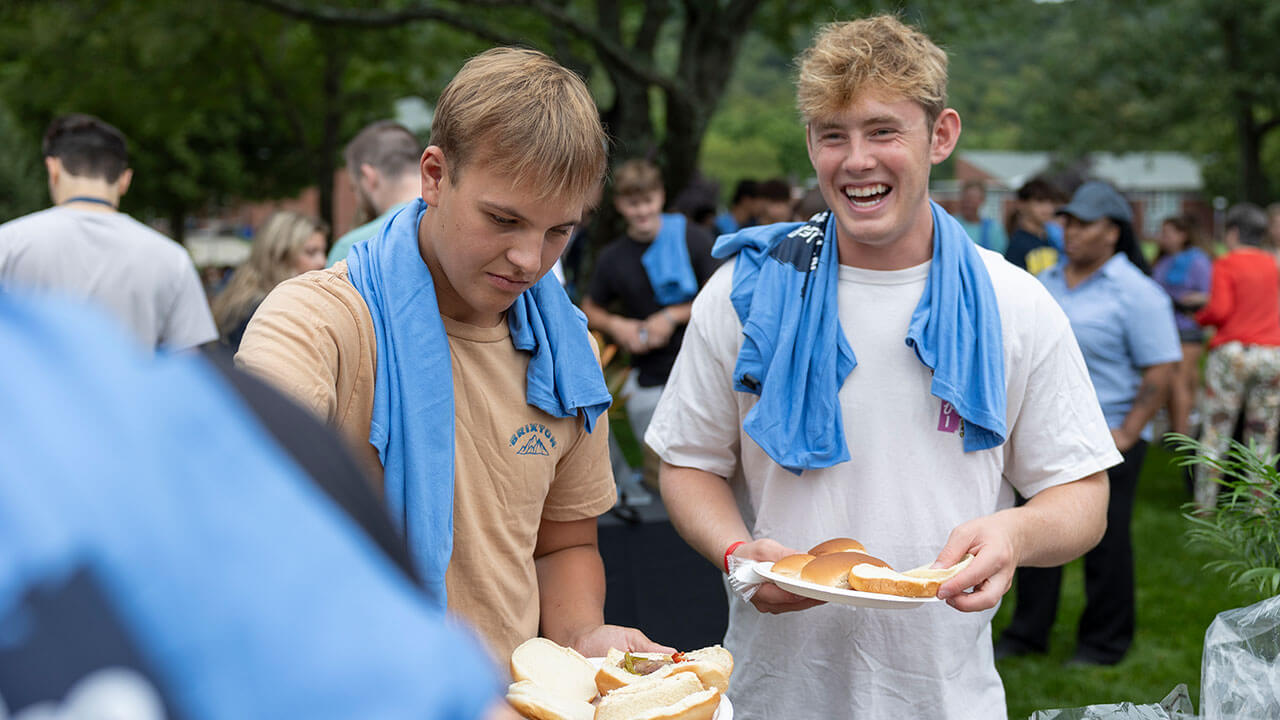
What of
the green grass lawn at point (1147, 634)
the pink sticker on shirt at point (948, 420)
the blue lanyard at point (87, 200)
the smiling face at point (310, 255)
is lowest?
the green grass lawn at point (1147, 634)

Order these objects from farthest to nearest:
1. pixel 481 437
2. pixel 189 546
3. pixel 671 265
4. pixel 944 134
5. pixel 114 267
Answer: pixel 671 265 → pixel 114 267 → pixel 944 134 → pixel 481 437 → pixel 189 546

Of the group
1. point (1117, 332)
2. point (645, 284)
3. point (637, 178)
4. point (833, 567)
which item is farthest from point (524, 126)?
point (645, 284)

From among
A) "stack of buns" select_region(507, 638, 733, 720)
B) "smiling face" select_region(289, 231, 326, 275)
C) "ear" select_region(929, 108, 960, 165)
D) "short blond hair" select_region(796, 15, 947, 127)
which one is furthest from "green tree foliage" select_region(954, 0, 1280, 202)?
"stack of buns" select_region(507, 638, 733, 720)

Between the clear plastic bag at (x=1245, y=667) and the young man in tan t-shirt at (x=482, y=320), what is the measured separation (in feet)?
3.11

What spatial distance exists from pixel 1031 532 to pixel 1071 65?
97.7 ft

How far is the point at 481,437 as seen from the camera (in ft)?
5.62

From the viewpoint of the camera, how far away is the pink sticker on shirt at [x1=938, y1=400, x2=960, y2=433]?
2145 millimetres

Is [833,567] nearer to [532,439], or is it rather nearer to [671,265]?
[532,439]

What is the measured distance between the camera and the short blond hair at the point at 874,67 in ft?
6.92

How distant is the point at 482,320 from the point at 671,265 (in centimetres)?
399

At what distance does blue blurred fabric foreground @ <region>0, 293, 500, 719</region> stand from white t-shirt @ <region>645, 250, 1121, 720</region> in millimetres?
1748

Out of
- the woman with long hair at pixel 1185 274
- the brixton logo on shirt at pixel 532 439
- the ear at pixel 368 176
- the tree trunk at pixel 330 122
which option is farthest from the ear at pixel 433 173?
the tree trunk at pixel 330 122

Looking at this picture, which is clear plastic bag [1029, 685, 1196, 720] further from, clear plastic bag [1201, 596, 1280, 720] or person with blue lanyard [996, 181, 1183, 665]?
person with blue lanyard [996, 181, 1183, 665]

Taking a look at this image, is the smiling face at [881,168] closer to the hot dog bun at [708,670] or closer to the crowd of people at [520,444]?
the crowd of people at [520,444]
